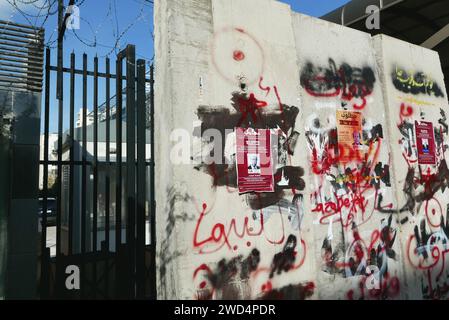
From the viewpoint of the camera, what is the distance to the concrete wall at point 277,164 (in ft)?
9.25

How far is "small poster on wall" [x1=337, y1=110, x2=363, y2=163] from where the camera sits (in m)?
3.77

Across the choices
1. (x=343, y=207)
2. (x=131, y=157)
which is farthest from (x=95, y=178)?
(x=343, y=207)

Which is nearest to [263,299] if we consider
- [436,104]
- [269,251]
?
[269,251]

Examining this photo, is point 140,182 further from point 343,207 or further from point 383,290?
point 383,290

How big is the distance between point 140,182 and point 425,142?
3638mm

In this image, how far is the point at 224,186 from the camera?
9.70 feet

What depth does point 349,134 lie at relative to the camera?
3842 mm

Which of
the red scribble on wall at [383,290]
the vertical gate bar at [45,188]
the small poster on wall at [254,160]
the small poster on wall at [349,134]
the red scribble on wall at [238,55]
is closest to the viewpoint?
the small poster on wall at [254,160]

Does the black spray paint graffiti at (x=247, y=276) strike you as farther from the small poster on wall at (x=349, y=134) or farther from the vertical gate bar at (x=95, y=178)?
the vertical gate bar at (x=95, y=178)

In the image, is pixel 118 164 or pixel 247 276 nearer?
pixel 247 276

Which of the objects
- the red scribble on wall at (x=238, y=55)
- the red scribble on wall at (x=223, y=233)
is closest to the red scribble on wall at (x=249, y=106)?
the red scribble on wall at (x=238, y=55)

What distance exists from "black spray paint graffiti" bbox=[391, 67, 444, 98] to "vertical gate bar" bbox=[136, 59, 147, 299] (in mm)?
3096

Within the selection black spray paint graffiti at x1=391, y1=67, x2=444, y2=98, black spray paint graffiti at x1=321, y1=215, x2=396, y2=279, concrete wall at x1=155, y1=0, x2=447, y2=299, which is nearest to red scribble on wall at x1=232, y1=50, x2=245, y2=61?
concrete wall at x1=155, y1=0, x2=447, y2=299
